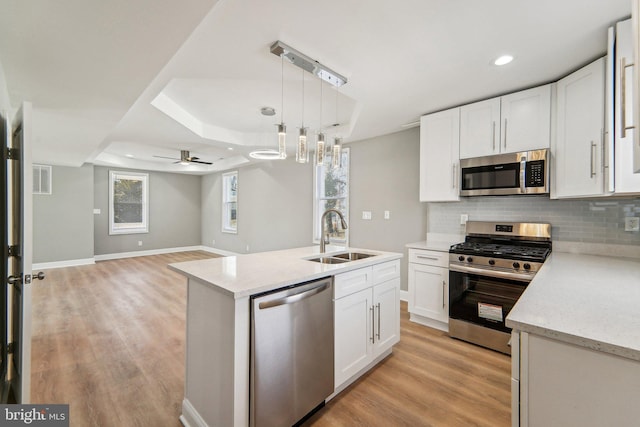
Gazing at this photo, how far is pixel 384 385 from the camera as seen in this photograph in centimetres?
203

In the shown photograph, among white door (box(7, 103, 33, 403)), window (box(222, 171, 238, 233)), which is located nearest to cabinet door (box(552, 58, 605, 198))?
white door (box(7, 103, 33, 403))

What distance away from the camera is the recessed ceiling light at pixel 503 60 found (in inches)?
82.1

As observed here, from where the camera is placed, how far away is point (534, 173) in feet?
8.18

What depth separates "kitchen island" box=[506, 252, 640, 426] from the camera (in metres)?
0.79

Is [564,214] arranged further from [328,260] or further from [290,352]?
[290,352]

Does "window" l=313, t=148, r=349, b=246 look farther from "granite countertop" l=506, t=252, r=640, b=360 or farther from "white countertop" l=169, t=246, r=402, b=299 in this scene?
"granite countertop" l=506, t=252, r=640, b=360

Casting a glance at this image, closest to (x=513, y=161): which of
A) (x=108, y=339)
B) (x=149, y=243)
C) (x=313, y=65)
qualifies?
(x=313, y=65)

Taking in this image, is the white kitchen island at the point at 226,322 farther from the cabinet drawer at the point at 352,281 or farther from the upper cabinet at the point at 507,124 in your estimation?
the upper cabinet at the point at 507,124

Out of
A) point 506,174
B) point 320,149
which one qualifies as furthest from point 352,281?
point 506,174

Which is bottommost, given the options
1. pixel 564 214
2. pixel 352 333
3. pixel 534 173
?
pixel 352 333

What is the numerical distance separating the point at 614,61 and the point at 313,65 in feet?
6.75

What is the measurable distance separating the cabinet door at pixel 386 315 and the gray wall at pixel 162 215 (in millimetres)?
7615

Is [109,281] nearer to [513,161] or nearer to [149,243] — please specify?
[149,243]

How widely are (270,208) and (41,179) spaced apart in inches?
192
